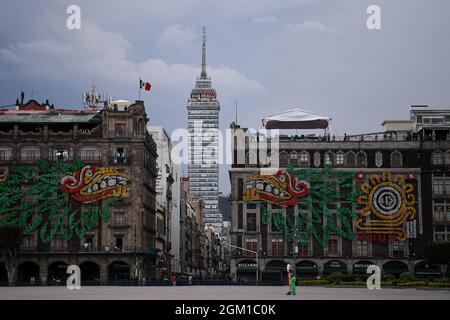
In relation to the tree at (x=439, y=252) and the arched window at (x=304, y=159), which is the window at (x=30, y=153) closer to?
the arched window at (x=304, y=159)

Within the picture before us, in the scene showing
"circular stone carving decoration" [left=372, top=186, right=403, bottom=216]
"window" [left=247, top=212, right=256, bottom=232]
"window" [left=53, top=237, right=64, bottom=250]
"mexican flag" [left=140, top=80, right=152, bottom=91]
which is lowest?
"window" [left=53, top=237, right=64, bottom=250]

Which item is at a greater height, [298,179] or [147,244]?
[298,179]

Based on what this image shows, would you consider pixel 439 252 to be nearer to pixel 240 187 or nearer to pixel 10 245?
pixel 240 187

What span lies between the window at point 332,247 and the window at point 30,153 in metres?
44.7

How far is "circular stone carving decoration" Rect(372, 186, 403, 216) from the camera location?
113750 mm

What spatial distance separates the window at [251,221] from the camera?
377ft

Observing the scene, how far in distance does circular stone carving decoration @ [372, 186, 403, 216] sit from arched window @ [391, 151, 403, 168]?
3714mm

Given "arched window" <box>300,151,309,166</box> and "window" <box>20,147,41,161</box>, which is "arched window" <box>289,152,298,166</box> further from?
"window" <box>20,147,41,161</box>

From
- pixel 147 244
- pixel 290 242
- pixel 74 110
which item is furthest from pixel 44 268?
pixel 290 242

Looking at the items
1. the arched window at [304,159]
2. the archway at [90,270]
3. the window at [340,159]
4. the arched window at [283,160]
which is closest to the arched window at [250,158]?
the arched window at [283,160]

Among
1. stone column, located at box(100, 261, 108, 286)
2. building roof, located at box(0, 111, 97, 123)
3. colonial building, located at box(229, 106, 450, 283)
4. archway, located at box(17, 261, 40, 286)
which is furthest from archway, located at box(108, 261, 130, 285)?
building roof, located at box(0, 111, 97, 123)
